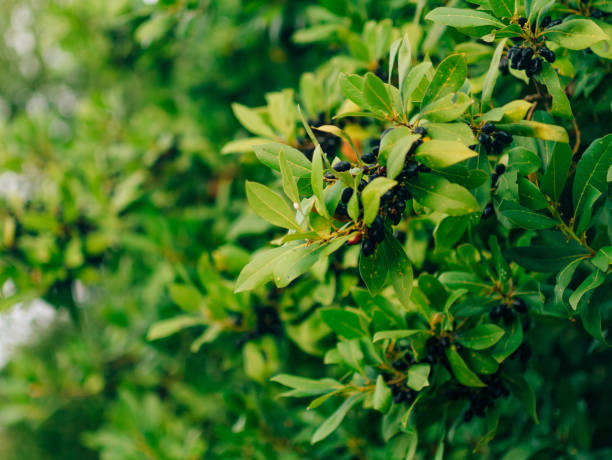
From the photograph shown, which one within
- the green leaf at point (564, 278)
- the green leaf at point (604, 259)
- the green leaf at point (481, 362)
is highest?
the green leaf at point (604, 259)

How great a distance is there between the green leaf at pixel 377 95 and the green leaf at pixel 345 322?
0.48m

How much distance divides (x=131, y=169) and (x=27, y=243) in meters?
0.60

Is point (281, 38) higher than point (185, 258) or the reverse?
higher

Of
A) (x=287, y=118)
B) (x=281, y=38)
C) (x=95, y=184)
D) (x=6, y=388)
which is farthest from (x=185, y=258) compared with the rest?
(x=6, y=388)

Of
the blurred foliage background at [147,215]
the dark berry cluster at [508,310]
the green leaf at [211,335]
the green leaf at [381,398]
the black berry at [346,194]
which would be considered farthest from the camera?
the blurred foliage background at [147,215]

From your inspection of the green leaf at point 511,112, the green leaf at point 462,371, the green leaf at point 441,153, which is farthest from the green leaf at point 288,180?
the green leaf at point 462,371

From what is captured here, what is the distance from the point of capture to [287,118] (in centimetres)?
136

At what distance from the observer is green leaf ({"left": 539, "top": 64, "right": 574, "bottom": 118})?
929 millimetres

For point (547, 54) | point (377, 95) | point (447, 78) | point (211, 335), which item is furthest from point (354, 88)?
point (211, 335)

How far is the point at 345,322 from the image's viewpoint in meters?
1.12

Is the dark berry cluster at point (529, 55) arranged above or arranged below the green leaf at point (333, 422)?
above

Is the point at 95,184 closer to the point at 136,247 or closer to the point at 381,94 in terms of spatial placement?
the point at 136,247

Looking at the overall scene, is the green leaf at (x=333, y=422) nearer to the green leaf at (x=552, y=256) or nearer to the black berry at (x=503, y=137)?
the green leaf at (x=552, y=256)

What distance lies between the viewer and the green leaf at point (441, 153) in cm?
75
